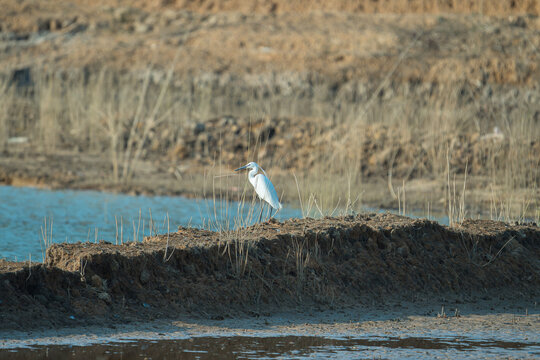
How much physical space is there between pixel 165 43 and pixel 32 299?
23.8m

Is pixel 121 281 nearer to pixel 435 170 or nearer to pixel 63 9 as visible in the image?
pixel 435 170

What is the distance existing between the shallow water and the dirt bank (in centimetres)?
48

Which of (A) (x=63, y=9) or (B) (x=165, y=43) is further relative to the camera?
(A) (x=63, y=9)

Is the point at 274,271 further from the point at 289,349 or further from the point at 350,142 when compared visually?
the point at 350,142

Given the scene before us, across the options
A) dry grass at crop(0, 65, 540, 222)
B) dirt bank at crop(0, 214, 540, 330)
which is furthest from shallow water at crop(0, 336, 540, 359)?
dry grass at crop(0, 65, 540, 222)

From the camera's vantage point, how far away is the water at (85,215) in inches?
353

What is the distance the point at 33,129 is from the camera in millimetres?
18031

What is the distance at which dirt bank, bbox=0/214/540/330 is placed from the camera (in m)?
5.79

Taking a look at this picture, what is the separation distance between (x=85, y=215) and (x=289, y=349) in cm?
614

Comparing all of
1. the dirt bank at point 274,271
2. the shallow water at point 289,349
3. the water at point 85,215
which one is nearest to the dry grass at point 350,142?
the water at point 85,215

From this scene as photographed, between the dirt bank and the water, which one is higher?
the water

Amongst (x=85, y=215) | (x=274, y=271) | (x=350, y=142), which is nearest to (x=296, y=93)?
(x=350, y=142)

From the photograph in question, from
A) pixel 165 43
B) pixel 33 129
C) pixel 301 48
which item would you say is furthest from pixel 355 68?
pixel 33 129

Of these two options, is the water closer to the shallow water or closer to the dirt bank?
the dirt bank
